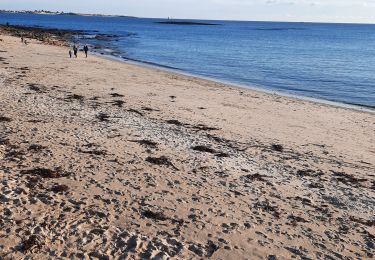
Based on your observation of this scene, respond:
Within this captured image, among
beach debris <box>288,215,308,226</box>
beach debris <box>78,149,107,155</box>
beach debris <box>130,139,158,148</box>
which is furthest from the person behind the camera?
beach debris <box>130,139,158,148</box>

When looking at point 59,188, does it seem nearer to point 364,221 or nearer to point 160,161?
point 160,161

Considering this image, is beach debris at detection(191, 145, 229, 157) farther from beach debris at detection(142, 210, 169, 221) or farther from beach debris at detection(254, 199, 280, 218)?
beach debris at detection(142, 210, 169, 221)

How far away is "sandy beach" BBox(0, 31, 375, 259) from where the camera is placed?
347 inches

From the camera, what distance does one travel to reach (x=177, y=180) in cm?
1216

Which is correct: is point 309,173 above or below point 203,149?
below

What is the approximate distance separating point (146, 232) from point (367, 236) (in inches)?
207

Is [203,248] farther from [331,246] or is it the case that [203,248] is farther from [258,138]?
[258,138]

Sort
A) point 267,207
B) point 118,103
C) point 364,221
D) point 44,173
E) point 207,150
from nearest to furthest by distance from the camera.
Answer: point 364,221 → point 267,207 → point 44,173 → point 207,150 → point 118,103

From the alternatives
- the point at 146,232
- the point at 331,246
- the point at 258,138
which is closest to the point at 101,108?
the point at 258,138

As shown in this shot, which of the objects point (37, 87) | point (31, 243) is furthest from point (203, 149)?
point (37, 87)

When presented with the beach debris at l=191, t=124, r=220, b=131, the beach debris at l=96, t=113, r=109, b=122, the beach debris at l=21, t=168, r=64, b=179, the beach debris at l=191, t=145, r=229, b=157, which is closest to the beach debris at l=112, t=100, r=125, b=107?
the beach debris at l=96, t=113, r=109, b=122

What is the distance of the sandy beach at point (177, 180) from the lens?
28.9ft

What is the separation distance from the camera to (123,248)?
8422 mm

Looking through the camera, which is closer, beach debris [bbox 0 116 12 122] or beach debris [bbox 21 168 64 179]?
beach debris [bbox 21 168 64 179]
